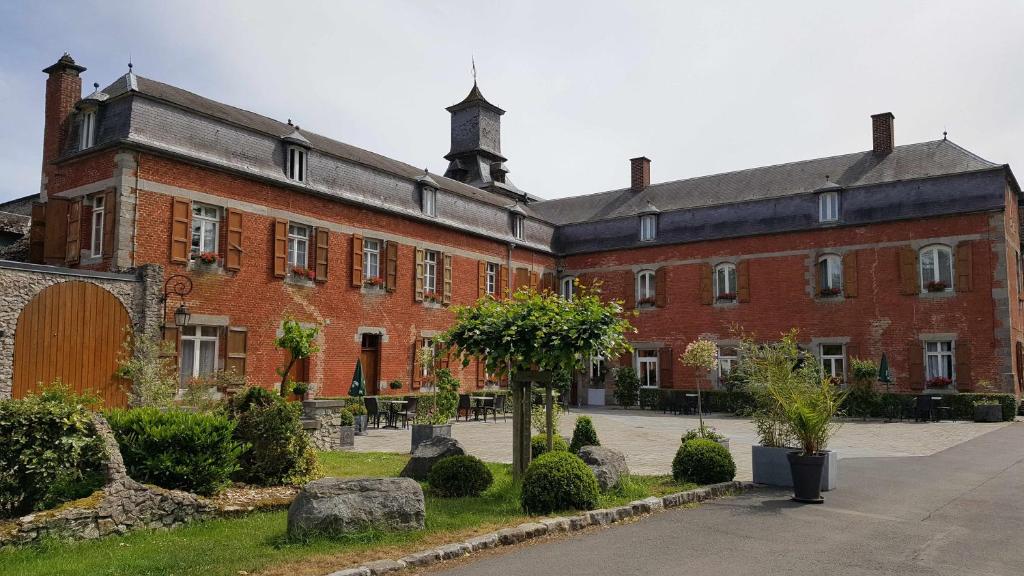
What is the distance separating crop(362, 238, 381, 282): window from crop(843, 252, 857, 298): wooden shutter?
47.1 ft

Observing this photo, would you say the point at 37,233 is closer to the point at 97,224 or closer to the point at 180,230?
the point at 97,224

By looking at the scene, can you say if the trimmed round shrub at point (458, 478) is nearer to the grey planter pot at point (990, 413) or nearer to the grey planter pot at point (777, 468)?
the grey planter pot at point (777, 468)

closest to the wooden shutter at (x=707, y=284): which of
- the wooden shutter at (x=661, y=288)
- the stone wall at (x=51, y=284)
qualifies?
the wooden shutter at (x=661, y=288)

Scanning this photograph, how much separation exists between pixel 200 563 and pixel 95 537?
4.57ft

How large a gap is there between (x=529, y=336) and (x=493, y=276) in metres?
17.3

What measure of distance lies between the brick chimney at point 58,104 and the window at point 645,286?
18.5 m

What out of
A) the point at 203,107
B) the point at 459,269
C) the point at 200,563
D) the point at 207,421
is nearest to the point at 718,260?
the point at 459,269

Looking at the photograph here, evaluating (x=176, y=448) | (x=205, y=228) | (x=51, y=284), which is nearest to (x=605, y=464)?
(x=176, y=448)

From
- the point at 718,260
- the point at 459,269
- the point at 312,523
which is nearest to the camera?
the point at 312,523

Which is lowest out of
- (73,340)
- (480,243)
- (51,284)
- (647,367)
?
(647,367)

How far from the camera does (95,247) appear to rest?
15.5 metres

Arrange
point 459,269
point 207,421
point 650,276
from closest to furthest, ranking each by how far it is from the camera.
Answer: point 207,421 → point 459,269 → point 650,276

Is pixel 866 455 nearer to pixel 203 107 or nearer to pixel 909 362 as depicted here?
pixel 909 362

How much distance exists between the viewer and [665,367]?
85.4 ft
